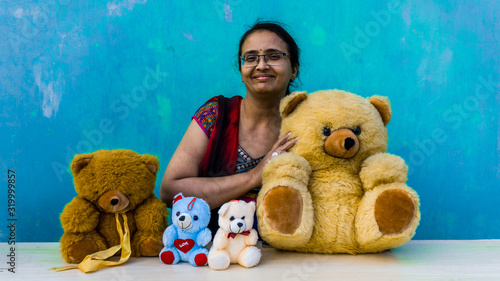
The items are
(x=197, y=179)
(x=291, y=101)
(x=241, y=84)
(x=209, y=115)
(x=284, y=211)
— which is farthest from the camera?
(x=241, y=84)

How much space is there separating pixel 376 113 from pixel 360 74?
2.72 feet

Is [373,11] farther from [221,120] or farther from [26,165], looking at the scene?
[26,165]

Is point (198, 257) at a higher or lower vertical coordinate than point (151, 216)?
lower

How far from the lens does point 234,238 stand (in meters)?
1.24

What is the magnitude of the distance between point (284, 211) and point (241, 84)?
3.61 feet

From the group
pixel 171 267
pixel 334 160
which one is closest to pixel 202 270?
pixel 171 267

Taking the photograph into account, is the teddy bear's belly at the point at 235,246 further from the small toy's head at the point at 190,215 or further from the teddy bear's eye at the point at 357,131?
the teddy bear's eye at the point at 357,131

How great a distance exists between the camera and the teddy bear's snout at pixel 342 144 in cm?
126

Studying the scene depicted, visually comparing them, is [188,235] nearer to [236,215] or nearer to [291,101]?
[236,215]

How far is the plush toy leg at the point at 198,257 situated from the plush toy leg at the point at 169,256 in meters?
0.05

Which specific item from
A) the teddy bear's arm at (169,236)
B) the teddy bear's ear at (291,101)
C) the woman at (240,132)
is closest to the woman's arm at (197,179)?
the woman at (240,132)

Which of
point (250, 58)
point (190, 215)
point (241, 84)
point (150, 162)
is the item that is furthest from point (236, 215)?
point (241, 84)

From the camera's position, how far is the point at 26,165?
1.99m

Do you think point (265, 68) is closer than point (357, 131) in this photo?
No
